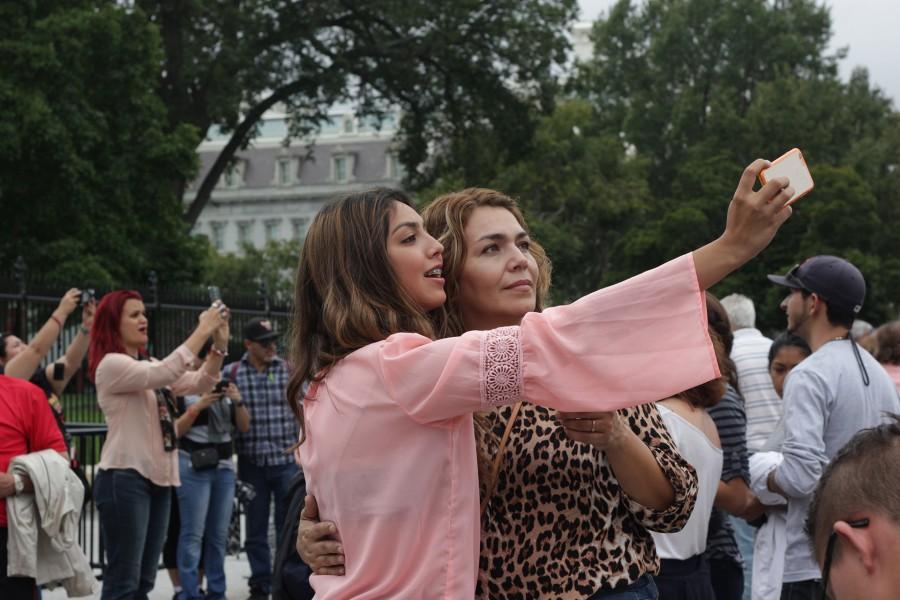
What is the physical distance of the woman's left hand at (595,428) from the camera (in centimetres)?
280

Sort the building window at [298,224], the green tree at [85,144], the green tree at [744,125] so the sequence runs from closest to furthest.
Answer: the green tree at [85,144], the green tree at [744,125], the building window at [298,224]

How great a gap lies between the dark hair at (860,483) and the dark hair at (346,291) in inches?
44.5

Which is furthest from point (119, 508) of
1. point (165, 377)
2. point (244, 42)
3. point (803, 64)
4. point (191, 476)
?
point (803, 64)

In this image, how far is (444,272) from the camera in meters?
3.33

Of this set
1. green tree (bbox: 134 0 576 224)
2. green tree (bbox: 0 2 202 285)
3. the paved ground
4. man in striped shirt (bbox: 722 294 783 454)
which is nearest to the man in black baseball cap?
man in striped shirt (bbox: 722 294 783 454)

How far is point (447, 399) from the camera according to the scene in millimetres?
2598

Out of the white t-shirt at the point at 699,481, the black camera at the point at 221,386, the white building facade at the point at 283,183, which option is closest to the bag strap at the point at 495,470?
the white t-shirt at the point at 699,481

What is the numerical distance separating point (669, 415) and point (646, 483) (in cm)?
157

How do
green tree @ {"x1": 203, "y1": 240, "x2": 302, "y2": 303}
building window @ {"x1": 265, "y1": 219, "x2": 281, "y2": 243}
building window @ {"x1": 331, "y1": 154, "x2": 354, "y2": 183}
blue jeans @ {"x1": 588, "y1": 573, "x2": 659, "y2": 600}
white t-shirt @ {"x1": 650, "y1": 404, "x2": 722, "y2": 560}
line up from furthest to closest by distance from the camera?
building window @ {"x1": 265, "y1": 219, "x2": 281, "y2": 243}, building window @ {"x1": 331, "y1": 154, "x2": 354, "y2": 183}, green tree @ {"x1": 203, "y1": 240, "x2": 302, "y2": 303}, white t-shirt @ {"x1": 650, "y1": 404, "x2": 722, "y2": 560}, blue jeans @ {"x1": 588, "y1": 573, "x2": 659, "y2": 600}

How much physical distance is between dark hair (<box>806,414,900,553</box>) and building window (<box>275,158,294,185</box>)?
97.8 metres

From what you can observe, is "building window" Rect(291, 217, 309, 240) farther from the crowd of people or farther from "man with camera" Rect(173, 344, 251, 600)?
the crowd of people

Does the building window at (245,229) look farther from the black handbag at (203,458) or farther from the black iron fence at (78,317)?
the black handbag at (203,458)

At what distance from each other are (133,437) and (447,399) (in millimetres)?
5228

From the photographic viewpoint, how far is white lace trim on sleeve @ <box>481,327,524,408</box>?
2535mm
